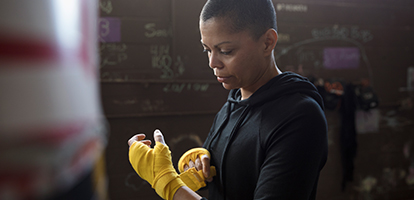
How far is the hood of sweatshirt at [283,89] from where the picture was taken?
0.74 metres

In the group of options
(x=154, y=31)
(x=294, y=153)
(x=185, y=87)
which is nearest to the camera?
(x=294, y=153)

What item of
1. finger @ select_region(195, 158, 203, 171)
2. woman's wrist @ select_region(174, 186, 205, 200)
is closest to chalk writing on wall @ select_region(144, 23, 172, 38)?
finger @ select_region(195, 158, 203, 171)

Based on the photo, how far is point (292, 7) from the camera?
240 cm

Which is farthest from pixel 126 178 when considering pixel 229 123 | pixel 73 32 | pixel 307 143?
pixel 73 32

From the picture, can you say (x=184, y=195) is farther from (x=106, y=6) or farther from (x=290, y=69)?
(x=290, y=69)

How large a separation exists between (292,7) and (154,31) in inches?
48.3

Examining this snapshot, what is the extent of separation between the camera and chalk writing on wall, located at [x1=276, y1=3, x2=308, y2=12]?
2359mm

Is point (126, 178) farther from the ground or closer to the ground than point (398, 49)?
closer to the ground

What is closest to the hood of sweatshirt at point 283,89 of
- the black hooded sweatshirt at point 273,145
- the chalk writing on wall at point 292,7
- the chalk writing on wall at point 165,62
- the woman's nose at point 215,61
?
the black hooded sweatshirt at point 273,145

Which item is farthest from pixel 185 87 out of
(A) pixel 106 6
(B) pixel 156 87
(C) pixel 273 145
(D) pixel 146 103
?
(C) pixel 273 145

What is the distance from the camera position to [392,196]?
9.09 ft

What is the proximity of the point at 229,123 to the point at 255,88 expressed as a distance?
14 cm

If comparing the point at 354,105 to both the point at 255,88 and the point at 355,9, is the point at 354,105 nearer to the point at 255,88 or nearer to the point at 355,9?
the point at 355,9

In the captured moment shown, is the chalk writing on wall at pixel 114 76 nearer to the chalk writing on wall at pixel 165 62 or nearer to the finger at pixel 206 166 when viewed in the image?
the chalk writing on wall at pixel 165 62
